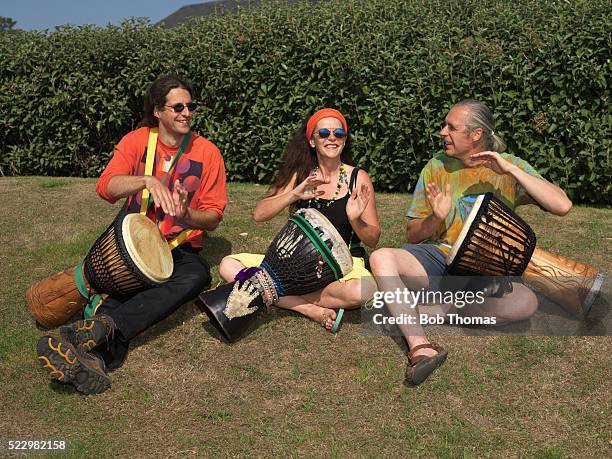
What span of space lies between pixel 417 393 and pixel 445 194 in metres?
1.25

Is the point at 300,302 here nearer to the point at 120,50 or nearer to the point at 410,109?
the point at 410,109

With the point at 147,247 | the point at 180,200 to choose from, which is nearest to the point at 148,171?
the point at 180,200

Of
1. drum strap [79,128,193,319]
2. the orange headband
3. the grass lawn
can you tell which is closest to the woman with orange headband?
the orange headband

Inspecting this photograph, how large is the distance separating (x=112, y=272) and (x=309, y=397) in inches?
56.3

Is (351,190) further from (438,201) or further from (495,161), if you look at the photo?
(495,161)

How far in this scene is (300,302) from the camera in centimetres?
466

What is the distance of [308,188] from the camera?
14.8 ft

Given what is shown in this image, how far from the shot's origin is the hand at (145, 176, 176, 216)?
14.0 ft

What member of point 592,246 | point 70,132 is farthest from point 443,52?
point 70,132

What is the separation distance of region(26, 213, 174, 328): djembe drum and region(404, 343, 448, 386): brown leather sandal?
5.16ft

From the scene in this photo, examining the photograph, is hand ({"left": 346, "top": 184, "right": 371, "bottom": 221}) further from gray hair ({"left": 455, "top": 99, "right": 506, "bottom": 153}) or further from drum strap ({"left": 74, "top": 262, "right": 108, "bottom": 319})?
drum strap ({"left": 74, "top": 262, "right": 108, "bottom": 319})

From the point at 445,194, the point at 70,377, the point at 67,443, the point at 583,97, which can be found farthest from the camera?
the point at 583,97

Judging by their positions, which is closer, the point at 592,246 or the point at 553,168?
the point at 592,246

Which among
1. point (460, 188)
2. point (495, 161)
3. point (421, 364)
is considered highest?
point (495, 161)
